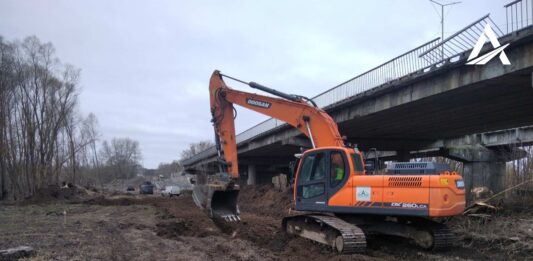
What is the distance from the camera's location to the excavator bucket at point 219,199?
14656 millimetres

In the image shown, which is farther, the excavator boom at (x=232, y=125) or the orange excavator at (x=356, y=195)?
the excavator boom at (x=232, y=125)

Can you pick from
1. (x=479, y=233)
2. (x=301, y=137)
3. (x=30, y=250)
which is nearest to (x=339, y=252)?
(x=479, y=233)

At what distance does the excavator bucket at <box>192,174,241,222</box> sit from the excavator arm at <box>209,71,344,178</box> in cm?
62

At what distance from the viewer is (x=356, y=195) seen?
10.7 m

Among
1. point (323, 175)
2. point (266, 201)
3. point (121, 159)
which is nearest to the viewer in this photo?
point (323, 175)

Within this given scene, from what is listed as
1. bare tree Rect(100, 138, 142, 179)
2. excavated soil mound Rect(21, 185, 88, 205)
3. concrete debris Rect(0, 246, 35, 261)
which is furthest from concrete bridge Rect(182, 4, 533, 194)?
bare tree Rect(100, 138, 142, 179)

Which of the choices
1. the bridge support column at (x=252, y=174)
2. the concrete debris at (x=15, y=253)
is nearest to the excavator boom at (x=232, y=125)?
the concrete debris at (x=15, y=253)

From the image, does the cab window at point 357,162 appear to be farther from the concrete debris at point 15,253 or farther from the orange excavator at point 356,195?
the concrete debris at point 15,253

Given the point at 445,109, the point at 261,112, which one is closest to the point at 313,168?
the point at 261,112

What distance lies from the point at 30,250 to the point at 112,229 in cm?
607

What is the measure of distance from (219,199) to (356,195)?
596 cm

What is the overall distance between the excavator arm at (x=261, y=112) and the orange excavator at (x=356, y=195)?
1.3 inches

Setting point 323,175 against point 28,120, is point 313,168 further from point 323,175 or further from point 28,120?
point 28,120

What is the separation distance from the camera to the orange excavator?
380 inches
